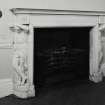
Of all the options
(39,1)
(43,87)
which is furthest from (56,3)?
(43,87)

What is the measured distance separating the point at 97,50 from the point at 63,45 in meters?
0.75

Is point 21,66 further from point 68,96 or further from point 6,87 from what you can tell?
point 68,96

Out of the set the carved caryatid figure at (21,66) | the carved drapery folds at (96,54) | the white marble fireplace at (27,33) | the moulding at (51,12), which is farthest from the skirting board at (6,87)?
the carved drapery folds at (96,54)

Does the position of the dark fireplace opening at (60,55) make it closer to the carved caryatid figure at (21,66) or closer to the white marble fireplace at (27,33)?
the white marble fireplace at (27,33)

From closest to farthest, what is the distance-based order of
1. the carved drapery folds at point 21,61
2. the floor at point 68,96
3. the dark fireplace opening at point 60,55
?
the floor at point 68,96, the carved drapery folds at point 21,61, the dark fireplace opening at point 60,55

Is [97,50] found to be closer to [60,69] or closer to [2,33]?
[60,69]

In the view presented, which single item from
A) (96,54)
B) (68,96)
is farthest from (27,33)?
(96,54)

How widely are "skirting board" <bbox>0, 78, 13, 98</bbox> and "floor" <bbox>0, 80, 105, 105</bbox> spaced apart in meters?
0.09

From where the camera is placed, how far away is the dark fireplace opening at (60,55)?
406cm

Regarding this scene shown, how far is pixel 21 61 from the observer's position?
11.5ft

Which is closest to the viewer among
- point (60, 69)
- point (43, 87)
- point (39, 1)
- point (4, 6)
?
point (4, 6)

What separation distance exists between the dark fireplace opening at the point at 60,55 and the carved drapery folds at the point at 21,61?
1.39 feet

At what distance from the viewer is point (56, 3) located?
3.93 meters

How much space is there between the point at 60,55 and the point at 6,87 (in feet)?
4.30
